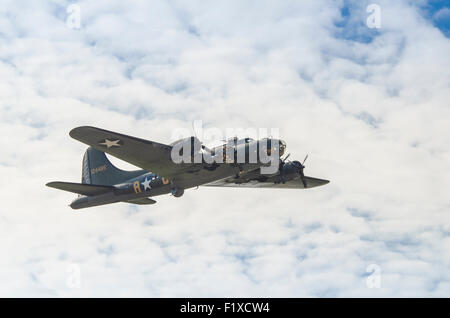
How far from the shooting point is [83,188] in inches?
1527

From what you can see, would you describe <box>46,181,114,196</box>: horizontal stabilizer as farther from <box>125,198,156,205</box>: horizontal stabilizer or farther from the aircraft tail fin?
<box>125,198,156,205</box>: horizontal stabilizer

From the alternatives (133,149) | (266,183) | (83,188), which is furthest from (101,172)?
(266,183)

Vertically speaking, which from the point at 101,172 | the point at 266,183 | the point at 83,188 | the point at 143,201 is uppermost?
the point at 101,172

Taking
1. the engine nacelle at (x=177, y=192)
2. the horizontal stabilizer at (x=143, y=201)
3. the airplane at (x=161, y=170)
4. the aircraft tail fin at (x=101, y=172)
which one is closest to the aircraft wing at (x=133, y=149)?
the airplane at (x=161, y=170)

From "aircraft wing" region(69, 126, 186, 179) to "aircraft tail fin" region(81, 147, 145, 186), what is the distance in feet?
12.1

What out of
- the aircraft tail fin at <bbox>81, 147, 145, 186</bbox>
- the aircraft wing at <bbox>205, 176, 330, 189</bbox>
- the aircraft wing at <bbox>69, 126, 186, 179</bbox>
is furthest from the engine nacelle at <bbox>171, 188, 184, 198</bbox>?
the aircraft tail fin at <bbox>81, 147, 145, 186</bbox>

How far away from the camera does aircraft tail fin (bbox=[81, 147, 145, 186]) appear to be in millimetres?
40156

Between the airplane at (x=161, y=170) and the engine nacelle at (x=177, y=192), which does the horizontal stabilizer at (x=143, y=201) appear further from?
the engine nacelle at (x=177, y=192)

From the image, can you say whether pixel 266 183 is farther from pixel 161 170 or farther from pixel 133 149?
pixel 133 149

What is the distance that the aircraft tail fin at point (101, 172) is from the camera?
40.2m

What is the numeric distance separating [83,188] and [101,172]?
3.43m
